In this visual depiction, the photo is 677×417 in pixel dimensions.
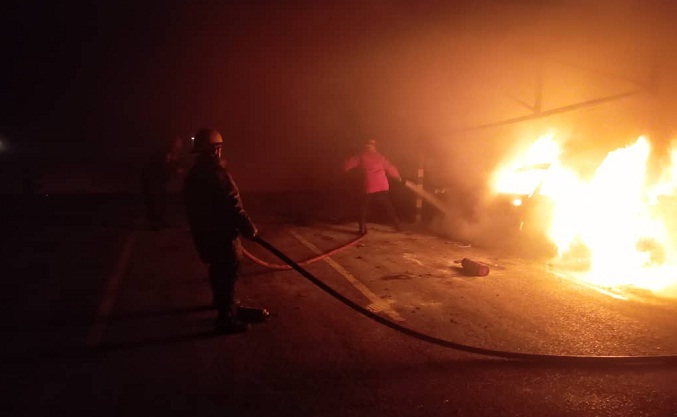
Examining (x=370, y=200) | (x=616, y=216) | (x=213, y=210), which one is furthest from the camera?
(x=370, y=200)

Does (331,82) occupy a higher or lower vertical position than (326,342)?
higher

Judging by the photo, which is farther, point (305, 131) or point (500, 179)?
point (305, 131)

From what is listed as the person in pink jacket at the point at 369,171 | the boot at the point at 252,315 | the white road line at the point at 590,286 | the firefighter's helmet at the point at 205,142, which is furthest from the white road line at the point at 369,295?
the white road line at the point at 590,286

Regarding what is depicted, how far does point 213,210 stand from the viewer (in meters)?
4.45

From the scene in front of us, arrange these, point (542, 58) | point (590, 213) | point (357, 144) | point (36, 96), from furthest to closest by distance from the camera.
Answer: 1. point (36, 96)
2. point (357, 144)
3. point (542, 58)
4. point (590, 213)

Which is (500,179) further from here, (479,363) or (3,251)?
(3,251)

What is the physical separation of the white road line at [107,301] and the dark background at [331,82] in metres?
5.62

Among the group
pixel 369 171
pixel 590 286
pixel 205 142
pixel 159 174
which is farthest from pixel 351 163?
pixel 205 142

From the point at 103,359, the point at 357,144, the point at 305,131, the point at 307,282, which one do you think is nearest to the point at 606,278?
the point at 307,282

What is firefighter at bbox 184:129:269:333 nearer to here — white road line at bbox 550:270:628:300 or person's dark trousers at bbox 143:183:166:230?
white road line at bbox 550:270:628:300

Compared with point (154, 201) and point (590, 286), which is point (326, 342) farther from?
point (154, 201)

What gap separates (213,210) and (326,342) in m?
1.64

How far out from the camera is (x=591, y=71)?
9727mm

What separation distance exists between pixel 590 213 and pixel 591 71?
3.70 meters
